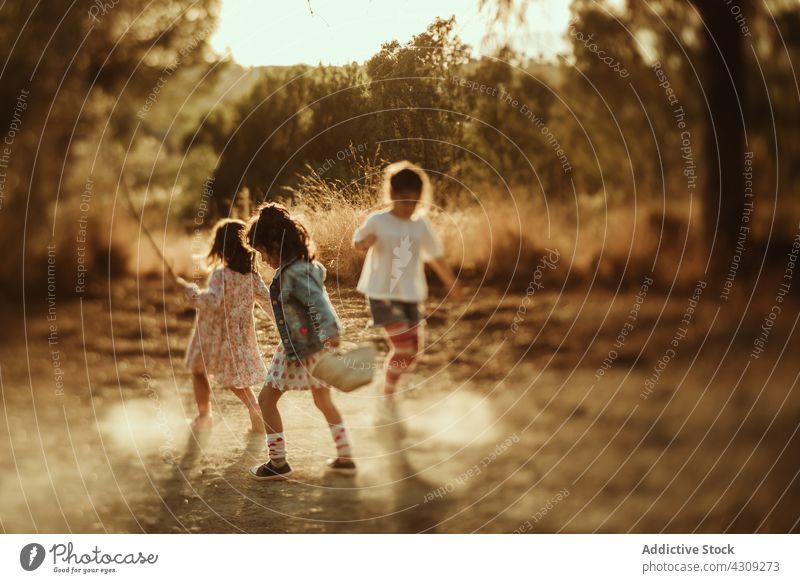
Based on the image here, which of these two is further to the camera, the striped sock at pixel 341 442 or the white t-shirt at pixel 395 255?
the striped sock at pixel 341 442

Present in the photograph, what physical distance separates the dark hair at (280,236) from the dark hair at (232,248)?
115mm

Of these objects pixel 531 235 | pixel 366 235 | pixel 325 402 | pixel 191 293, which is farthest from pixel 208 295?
pixel 531 235

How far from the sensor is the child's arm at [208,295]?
405 cm

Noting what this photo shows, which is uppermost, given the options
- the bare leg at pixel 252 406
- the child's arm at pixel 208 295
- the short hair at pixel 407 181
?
the short hair at pixel 407 181

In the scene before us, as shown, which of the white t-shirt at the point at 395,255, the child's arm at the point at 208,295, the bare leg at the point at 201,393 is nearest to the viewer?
the white t-shirt at the point at 395,255

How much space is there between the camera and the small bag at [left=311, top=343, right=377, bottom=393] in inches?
149

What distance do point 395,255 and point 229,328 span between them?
939mm

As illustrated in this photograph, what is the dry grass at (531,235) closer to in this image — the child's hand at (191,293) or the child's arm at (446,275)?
the child's arm at (446,275)

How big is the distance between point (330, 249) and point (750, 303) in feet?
8.75

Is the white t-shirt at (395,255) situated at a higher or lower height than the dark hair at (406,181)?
lower

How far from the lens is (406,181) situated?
393cm

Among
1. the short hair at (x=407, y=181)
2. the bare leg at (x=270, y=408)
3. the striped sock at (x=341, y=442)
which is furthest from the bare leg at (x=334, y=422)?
the short hair at (x=407, y=181)

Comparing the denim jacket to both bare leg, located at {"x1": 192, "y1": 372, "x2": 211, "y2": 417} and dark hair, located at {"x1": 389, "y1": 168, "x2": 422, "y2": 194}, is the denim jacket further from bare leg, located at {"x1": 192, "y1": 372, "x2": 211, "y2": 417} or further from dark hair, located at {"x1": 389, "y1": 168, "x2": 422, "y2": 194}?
bare leg, located at {"x1": 192, "y1": 372, "x2": 211, "y2": 417}
